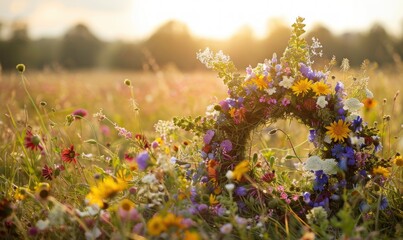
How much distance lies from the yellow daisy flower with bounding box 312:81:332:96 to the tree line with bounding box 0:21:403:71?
77.6 feet

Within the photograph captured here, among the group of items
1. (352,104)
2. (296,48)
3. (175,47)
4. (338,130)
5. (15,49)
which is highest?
(175,47)

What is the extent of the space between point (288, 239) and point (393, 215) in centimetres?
83

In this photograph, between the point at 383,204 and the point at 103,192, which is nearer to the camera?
the point at 103,192

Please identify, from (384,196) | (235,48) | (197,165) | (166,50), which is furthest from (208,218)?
(166,50)

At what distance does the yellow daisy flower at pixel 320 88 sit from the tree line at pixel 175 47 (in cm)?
2364

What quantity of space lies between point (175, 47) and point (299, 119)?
32.9 metres

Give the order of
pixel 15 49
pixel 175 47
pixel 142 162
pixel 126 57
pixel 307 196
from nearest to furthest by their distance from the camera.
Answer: pixel 142 162, pixel 307 196, pixel 15 49, pixel 175 47, pixel 126 57

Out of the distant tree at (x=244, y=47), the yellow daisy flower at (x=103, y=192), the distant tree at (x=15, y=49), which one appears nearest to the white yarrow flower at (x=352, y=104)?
the yellow daisy flower at (x=103, y=192)

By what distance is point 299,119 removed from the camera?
318cm

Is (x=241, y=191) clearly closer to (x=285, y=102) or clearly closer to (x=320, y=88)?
(x=285, y=102)

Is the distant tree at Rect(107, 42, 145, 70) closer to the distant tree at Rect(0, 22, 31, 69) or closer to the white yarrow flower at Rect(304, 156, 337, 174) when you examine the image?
the distant tree at Rect(0, 22, 31, 69)

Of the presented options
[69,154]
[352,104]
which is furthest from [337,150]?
[69,154]

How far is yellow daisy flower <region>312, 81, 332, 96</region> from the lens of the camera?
2.91 meters

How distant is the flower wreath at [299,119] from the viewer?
9.62ft
